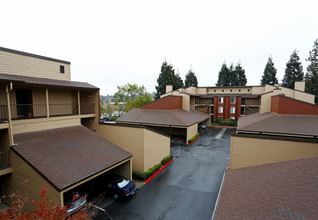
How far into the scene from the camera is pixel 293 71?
55.5 metres

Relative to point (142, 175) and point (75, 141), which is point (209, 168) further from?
point (75, 141)

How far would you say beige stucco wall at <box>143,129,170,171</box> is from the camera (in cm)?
1532

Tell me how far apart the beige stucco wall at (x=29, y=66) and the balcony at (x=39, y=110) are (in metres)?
2.95

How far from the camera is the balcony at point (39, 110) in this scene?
454 inches

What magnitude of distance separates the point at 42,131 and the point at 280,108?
29.0 metres

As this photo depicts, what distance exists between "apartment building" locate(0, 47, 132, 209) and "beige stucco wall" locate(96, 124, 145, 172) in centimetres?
193

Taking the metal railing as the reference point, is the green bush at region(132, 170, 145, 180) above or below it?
below

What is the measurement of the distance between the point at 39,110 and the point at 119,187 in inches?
376

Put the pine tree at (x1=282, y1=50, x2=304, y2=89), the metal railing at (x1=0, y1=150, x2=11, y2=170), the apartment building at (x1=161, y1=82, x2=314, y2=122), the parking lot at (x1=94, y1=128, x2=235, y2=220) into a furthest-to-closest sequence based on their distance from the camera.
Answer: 1. the pine tree at (x1=282, y1=50, x2=304, y2=89)
2. the apartment building at (x1=161, y1=82, x2=314, y2=122)
3. the parking lot at (x1=94, y1=128, x2=235, y2=220)
4. the metal railing at (x1=0, y1=150, x2=11, y2=170)

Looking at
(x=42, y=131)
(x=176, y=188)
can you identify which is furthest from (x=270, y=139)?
(x=42, y=131)

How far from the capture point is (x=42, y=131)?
1226 cm

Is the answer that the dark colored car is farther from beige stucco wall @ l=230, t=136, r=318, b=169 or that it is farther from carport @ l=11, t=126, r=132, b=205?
beige stucco wall @ l=230, t=136, r=318, b=169

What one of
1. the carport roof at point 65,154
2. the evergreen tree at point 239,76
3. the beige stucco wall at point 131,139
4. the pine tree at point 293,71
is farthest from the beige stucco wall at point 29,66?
the pine tree at point 293,71

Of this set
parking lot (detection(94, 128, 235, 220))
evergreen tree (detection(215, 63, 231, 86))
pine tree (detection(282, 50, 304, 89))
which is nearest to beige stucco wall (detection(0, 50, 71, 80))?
parking lot (detection(94, 128, 235, 220))
